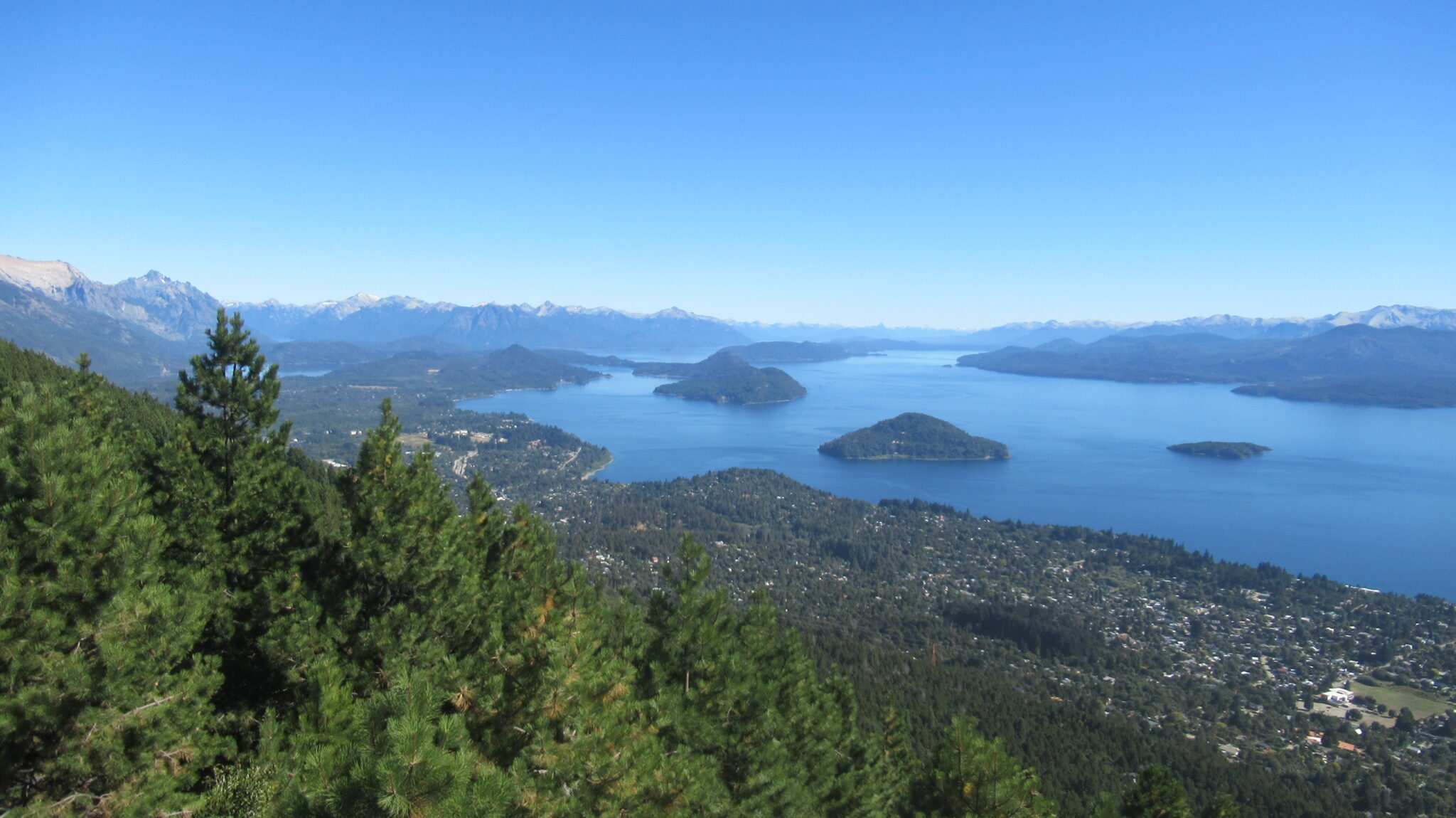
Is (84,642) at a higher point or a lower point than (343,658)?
higher

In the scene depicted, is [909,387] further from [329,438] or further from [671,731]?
[671,731]

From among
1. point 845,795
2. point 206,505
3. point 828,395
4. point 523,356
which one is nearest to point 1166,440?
point 828,395

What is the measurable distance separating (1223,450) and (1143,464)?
14.2 m

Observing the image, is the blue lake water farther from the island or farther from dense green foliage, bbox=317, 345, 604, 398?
dense green foliage, bbox=317, 345, 604, 398

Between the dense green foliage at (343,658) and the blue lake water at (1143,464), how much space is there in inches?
2320

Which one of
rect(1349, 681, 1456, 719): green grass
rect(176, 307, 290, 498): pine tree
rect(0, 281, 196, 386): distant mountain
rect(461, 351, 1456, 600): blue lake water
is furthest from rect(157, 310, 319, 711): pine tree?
rect(0, 281, 196, 386): distant mountain

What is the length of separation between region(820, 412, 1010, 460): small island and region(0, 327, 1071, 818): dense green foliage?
262ft

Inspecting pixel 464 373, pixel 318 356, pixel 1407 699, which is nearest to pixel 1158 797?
pixel 1407 699

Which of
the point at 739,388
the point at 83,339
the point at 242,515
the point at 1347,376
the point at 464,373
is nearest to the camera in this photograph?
the point at 242,515

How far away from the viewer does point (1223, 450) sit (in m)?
90.3

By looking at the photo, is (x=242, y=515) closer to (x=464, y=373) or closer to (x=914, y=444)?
(x=914, y=444)

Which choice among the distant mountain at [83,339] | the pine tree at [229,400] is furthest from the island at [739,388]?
the pine tree at [229,400]

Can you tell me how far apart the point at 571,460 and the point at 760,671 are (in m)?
71.6

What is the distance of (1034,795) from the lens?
855 cm
